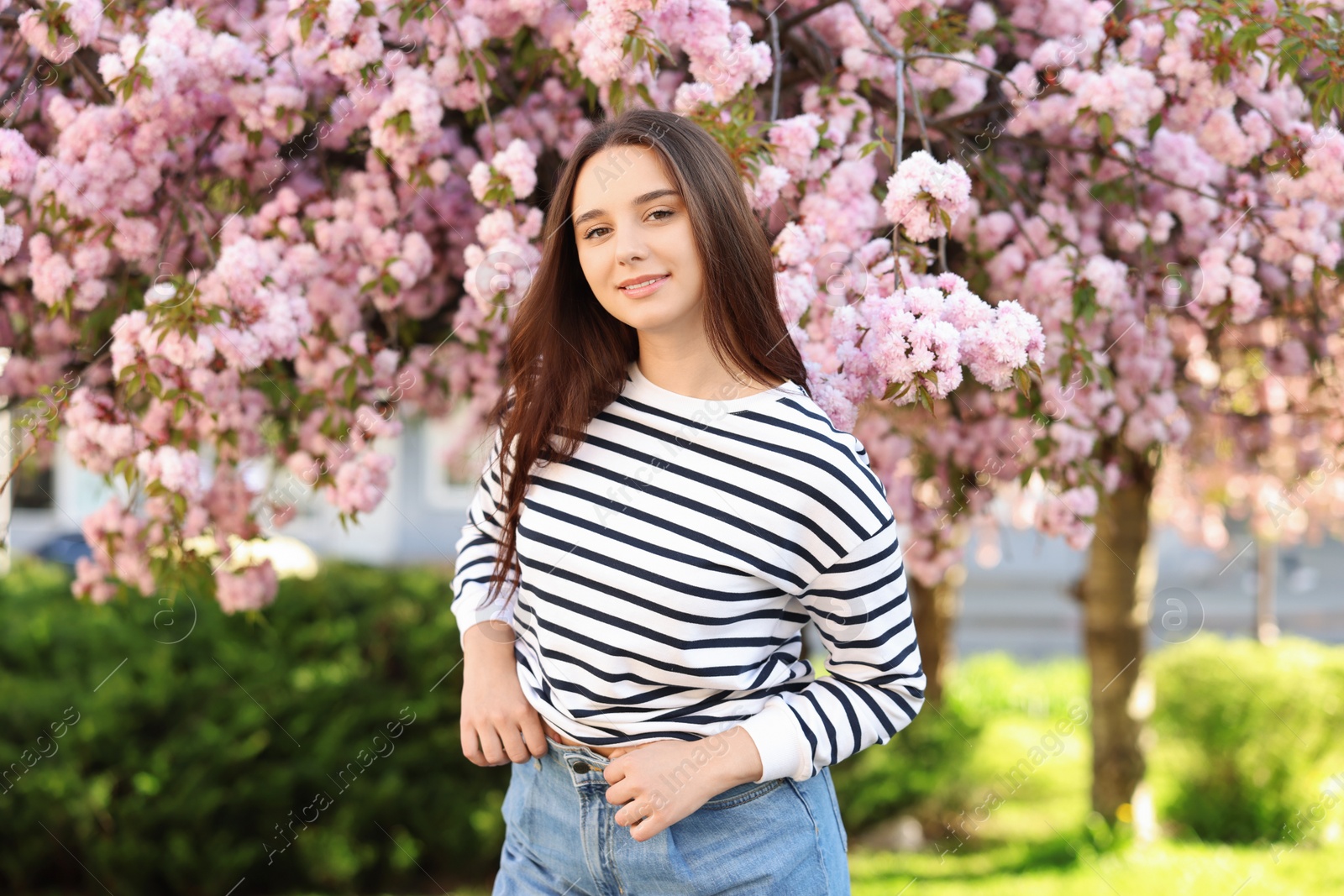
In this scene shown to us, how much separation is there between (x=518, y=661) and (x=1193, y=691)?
437 centimetres

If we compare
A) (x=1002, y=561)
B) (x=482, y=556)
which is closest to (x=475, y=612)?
(x=482, y=556)

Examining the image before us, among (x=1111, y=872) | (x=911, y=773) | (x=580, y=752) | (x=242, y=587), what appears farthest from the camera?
(x=911, y=773)

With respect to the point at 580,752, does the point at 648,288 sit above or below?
above

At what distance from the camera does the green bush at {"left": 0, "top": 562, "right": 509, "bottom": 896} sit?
12.2 feet

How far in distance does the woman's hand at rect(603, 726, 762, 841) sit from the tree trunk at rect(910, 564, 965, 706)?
3771 millimetres

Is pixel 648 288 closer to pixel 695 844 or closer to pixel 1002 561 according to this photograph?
pixel 695 844

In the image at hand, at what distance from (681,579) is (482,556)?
0.46m

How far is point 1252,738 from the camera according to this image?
478 centimetres

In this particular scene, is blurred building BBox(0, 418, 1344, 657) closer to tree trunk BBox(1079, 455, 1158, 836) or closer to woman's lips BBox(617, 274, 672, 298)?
tree trunk BBox(1079, 455, 1158, 836)

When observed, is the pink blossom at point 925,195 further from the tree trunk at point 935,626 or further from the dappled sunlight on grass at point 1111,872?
the tree trunk at point 935,626

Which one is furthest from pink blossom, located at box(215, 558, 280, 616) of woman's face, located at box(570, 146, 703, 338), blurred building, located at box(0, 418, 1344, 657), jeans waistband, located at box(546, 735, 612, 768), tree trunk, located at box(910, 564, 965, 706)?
blurred building, located at box(0, 418, 1344, 657)

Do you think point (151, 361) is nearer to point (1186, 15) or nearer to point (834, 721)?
point (834, 721)

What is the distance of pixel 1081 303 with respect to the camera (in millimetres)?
2145

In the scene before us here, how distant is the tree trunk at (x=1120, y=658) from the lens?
4453 mm
